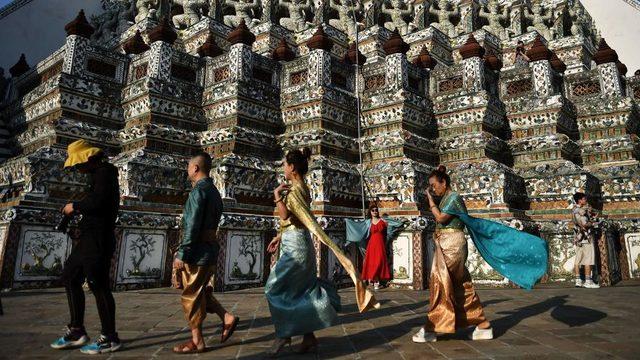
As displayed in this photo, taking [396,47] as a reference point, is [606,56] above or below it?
below

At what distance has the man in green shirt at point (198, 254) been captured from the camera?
12.3 feet

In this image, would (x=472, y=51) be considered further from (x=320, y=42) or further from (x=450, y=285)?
(x=450, y=285)

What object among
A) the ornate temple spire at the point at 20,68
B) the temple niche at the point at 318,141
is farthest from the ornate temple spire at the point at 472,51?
the ornate temple spire at the point at 20,68

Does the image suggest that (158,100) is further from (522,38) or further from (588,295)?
(522,38)

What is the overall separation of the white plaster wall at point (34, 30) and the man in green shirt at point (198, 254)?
1633 cm

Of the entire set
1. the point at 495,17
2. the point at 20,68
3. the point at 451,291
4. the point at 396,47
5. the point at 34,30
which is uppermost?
the point at 495,17

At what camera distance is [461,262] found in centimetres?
443

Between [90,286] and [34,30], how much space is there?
17.8 m

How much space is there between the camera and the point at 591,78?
1123 cm

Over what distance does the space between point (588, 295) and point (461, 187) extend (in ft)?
10.9

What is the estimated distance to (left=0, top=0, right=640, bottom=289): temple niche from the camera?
7.96 m

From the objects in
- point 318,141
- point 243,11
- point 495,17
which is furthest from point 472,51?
point 243,11

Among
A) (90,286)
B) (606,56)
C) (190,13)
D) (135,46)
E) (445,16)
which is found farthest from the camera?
(445,16)

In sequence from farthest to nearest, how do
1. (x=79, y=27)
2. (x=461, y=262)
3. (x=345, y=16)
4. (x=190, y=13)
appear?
(x=345, y=16) → (x=190, y=13) → (x=79, y=27) → (x=461, y=262)
